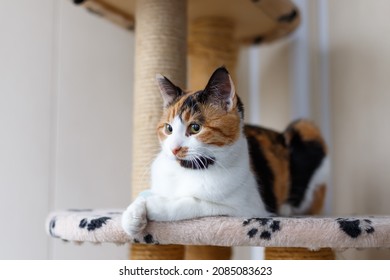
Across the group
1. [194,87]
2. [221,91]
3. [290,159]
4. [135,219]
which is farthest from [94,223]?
[194,87]

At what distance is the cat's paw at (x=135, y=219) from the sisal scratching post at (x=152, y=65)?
316mm

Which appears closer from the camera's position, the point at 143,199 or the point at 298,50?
the point at 143,199

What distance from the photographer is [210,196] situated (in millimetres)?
857

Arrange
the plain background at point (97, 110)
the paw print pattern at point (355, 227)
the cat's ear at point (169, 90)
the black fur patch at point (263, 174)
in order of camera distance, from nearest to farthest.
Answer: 1. the paw print pattern at point (355, 227)
2. the cat's ear at point (169, 90)
3. the black fur patch at point (263, 174)
4. the plain background at point (97, 110)

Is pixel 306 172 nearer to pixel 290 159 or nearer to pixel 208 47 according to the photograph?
pixel 290 159

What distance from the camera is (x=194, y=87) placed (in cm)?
148

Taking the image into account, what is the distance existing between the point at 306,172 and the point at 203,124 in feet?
1.74

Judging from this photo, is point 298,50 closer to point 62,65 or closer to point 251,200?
point 62,65

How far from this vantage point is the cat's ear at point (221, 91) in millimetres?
841

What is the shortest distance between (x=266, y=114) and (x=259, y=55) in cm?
26

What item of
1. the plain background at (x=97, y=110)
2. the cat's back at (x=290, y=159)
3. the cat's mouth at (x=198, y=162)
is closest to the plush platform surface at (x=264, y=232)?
the cat's mouth at (x=198, y=162)

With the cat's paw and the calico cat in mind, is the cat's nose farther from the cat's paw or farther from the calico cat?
the cat's paw

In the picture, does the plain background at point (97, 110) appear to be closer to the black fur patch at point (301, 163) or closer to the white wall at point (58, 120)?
the white wall at point (58, 120)

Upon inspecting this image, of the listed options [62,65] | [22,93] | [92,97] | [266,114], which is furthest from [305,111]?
[22,93]
